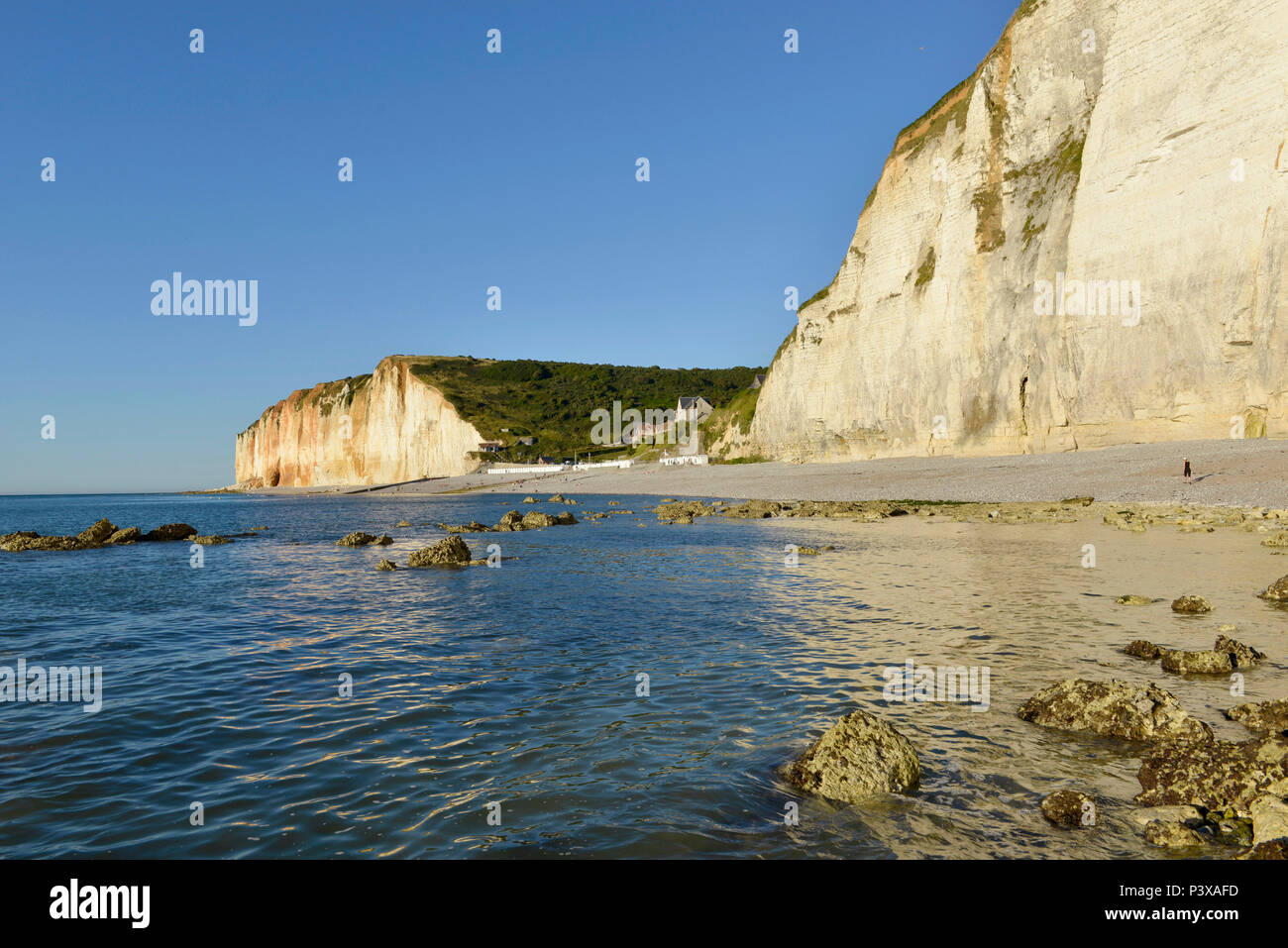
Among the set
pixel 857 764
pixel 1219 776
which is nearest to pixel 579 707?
pixel 857 764

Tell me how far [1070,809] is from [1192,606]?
8930 millimetres

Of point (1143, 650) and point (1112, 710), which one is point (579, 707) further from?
point (1143, 650)

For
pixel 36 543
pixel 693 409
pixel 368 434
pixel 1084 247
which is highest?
pixel 1084 247

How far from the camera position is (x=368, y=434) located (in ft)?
430

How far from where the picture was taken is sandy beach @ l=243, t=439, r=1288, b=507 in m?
28.4

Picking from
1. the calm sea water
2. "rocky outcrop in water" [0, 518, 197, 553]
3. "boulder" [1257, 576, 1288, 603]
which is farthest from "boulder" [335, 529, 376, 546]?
"boulder" [1257, 576, 1288, 603]

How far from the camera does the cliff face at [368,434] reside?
11706cm

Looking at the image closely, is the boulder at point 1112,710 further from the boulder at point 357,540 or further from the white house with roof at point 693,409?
the white house with roof at point 693,409

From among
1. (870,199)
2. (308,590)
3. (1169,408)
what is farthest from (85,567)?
(870,199)

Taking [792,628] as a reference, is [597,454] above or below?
above

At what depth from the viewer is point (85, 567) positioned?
25625 millimetres

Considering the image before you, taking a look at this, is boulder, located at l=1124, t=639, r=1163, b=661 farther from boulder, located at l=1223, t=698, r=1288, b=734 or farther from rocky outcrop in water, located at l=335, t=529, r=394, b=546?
rocky outcrop in water, located at l=335, t=529, r=394, b=546
